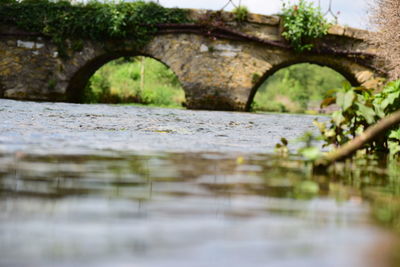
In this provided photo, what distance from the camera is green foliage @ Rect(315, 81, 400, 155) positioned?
3158 millimetres

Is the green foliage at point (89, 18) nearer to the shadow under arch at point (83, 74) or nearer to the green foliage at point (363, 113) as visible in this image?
the shadow under arch at point (83, 74)

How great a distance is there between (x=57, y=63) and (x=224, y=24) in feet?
13.7

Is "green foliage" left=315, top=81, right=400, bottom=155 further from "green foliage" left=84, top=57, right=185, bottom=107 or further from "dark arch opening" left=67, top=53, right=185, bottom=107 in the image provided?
"green foliage" left=84, top=57, right=185, bottom=107

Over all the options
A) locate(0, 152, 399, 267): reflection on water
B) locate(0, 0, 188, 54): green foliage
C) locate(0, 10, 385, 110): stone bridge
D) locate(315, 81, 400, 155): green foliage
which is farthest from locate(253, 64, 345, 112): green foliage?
locate(0, 152, 399, 267): reflection on water

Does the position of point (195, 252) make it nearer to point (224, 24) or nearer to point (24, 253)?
point (24, 253)

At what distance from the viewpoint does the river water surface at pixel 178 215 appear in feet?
A: 2.79

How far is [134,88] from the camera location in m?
20.0

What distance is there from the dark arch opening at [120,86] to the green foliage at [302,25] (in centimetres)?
369

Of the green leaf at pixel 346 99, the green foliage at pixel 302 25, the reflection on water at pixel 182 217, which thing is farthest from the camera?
the green foliage at pixel 302 25

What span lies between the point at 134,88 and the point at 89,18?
7.37 metres

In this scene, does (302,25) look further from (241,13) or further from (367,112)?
(367,112)

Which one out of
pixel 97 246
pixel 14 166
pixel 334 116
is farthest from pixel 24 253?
pixel 334 116

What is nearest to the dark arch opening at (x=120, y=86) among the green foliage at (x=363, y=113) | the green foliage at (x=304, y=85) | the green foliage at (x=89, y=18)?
the green foliage at (x=89, y=18)

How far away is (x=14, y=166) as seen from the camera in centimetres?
194
